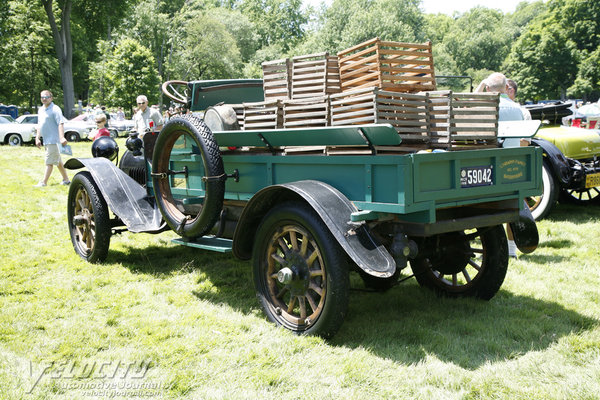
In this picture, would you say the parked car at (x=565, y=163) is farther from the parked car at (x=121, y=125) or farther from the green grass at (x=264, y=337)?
the parked car at (x=121, y=125)

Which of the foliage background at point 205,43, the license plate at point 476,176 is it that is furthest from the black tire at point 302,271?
the foliage background at point 205,43

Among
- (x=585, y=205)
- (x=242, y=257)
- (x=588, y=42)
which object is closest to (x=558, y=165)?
(x=585, y=205)

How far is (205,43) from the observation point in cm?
5128

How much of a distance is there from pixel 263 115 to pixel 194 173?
97 cm

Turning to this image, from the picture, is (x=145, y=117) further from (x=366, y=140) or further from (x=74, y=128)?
(x=74, y=128)

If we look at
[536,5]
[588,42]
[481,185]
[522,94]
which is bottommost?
[481,185]

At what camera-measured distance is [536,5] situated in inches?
4397

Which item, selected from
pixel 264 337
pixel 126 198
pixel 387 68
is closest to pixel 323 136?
pixel 387 68

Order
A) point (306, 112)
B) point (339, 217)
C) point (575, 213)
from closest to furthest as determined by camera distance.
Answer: point (339, 217)
point (306, 112)
point (575, 213)

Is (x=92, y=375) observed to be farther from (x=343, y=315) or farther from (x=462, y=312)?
(x=462, y=312)

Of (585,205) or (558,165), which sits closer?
(558,165)

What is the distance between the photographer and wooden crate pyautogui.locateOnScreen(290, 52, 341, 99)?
4.39 metres

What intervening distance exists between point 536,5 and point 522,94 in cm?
7409

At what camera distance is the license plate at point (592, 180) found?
7512 mm
